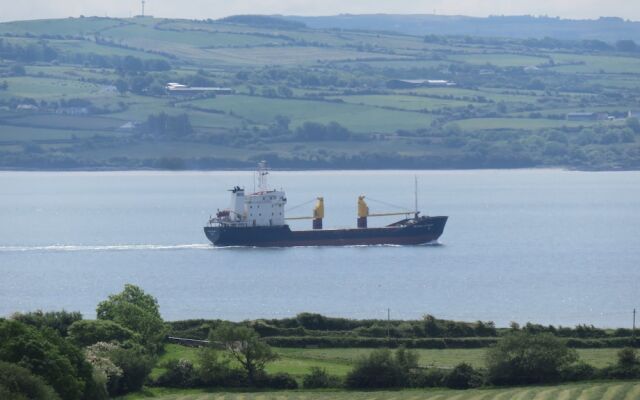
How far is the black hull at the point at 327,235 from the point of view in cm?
8569

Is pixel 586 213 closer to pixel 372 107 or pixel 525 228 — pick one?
pixel 525 228

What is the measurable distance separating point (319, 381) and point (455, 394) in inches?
135

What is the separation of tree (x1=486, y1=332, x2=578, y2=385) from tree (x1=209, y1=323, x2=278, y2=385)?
18.2 feet

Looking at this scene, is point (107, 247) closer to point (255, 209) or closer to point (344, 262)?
point (255, 209)

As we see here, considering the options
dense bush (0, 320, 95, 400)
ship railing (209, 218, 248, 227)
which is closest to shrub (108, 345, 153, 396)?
dense bush (0, 320, 95, 400)

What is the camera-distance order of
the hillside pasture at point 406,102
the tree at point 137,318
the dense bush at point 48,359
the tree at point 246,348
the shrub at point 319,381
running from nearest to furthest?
the dense bush at point 48,359
the shrub at point 319,381
the tree at point 246,348
the tree at point 137,318
the hillside pasture at point 406,102

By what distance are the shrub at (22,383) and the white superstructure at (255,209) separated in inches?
1983

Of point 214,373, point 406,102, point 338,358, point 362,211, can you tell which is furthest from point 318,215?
point 406,102

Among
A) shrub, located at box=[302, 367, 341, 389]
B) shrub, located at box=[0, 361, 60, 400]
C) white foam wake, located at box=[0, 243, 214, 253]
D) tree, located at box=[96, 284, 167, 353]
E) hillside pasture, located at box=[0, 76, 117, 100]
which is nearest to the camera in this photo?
shrub, located at box=[0, 361, 60, 400]

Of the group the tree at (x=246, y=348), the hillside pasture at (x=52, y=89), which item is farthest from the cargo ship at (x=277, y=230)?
the hillside pasture at (x=52, y=89)

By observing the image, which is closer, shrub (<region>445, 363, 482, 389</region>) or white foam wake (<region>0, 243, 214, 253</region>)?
shrub (<region>445, 363, 482, 389</region>)

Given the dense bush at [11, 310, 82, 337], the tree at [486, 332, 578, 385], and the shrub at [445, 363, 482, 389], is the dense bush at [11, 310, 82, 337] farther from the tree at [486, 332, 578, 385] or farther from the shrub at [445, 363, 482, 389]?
the tree at [486, 332, 578, 385]

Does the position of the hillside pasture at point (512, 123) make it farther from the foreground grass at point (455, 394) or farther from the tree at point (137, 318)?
the foreground grass at point (455, 394)

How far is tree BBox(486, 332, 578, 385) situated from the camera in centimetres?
4159
